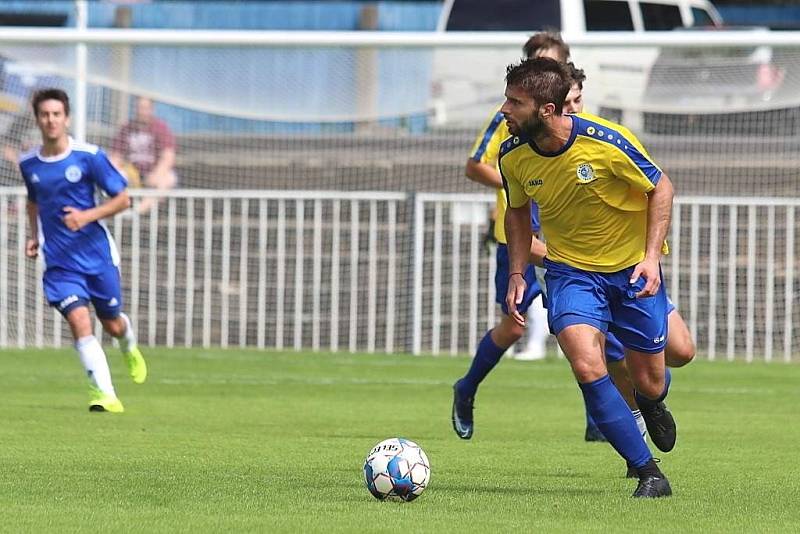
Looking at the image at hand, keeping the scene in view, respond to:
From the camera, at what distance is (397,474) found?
6.66m

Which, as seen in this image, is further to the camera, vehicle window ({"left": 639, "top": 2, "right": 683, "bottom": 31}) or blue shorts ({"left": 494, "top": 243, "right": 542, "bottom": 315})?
vehicle window ({"left": 639, "top": 2, "right": 683, "bottom": 31})

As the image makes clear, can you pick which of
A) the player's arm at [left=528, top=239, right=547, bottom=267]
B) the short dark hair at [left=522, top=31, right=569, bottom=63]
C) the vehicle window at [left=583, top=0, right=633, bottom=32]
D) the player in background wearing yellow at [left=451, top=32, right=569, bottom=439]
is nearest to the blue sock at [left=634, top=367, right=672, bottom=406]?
the player's arm at [left=528, top=239, right=547, bottom=267]

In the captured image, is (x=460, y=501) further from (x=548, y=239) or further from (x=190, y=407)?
(x=190, y=407)

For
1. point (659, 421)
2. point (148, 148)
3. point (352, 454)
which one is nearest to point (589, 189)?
point (659, 421)

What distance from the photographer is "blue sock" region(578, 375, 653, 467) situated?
264 inches

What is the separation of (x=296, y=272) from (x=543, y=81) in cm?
1021

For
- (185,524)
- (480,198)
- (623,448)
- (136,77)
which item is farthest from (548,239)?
(136,77)

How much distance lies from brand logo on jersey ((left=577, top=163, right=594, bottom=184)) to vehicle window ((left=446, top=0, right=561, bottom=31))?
13014mm

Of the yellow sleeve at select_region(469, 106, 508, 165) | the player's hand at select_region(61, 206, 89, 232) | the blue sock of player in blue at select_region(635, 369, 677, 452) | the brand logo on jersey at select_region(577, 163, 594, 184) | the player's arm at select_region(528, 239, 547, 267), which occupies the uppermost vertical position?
the yellow sleeve at select_region(469, 106, 508, 165)

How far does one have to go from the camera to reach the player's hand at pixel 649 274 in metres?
6.80

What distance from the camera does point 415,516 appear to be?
6254 millimetres

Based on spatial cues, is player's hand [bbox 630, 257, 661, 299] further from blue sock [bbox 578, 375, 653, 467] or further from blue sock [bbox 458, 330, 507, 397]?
blue sock [bbox 458, 330, 507, 397]


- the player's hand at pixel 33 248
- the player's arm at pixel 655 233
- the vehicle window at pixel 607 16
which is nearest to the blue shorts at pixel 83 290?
the player's hand at pixel 33 248

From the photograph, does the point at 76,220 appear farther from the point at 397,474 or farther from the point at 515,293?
the point at 397,474
